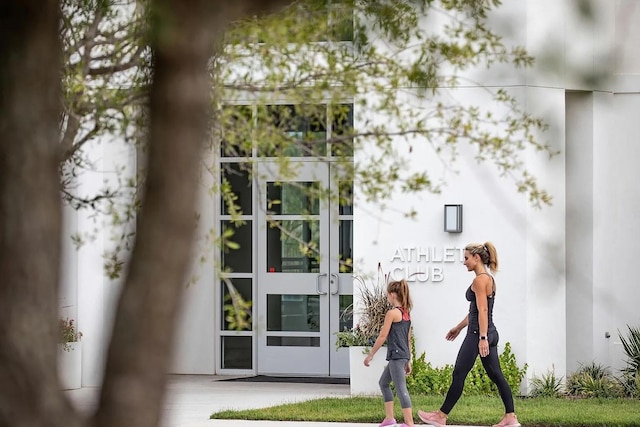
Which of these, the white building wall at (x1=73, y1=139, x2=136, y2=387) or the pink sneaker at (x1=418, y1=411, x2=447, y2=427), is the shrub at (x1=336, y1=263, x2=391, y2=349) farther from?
the white building wall at (x1=73, y1=139, x2=136, y2=387)

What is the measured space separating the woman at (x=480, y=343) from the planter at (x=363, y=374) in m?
2.44

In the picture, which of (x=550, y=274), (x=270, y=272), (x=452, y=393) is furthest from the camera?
(x=270, y=272)

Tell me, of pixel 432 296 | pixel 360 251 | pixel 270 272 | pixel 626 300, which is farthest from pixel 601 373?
pixel 270 272

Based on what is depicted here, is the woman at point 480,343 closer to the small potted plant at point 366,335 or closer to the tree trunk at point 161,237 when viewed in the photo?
the small potted plant at point 366,335

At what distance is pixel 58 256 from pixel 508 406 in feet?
30.6

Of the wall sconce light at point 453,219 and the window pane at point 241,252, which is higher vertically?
the wall sconce light at point 453,219

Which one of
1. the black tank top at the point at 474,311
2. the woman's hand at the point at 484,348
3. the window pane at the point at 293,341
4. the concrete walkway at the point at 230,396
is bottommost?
the concrete walkway at the point at 230,396

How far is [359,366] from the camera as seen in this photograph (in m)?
13.9

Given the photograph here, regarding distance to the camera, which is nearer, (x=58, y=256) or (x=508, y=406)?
(x=58, y=256)

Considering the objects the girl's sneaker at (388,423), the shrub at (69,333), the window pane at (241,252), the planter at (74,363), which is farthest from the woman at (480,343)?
the shrub at (69,333)

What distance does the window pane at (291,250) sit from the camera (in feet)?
51.9

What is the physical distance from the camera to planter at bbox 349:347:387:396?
546 inches

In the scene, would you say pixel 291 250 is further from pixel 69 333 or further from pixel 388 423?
pixel 388 423

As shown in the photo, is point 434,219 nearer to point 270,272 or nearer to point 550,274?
point 270,272
